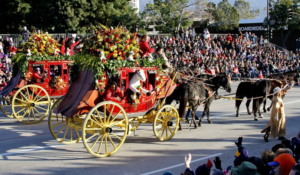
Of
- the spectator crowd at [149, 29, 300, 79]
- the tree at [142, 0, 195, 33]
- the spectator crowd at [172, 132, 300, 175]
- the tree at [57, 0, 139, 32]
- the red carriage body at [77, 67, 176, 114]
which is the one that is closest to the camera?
the spectator crowd at [172, 132, 300, 175]

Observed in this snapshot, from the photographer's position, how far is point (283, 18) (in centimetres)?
4394

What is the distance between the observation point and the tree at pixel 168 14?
1523 inches

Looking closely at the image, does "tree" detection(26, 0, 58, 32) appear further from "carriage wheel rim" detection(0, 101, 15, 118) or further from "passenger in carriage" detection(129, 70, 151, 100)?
"passenger in carriage" detection(129, 70, 151, 100)

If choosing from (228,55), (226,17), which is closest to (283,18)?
(226,17)

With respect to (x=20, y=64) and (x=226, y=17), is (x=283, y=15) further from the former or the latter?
(x=20, y=64)

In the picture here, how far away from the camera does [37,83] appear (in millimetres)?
12953

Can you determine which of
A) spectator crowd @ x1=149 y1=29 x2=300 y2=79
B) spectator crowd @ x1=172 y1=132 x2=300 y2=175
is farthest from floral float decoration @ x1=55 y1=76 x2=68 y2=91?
spectator crowd @ x1=149 y1=29 x2=300 y2=79

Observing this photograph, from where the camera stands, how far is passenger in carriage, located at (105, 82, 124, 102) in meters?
8.64

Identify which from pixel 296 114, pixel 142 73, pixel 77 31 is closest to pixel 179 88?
pixel 142 73

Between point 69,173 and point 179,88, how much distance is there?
5166 mm

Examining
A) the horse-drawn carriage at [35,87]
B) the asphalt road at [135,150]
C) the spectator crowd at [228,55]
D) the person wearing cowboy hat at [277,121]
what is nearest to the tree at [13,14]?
the spectator crowd at [228,55]

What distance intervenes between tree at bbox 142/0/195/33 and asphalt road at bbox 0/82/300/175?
2756 cm

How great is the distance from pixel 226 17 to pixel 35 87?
37008mm

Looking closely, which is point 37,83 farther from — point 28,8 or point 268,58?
point 268,58
